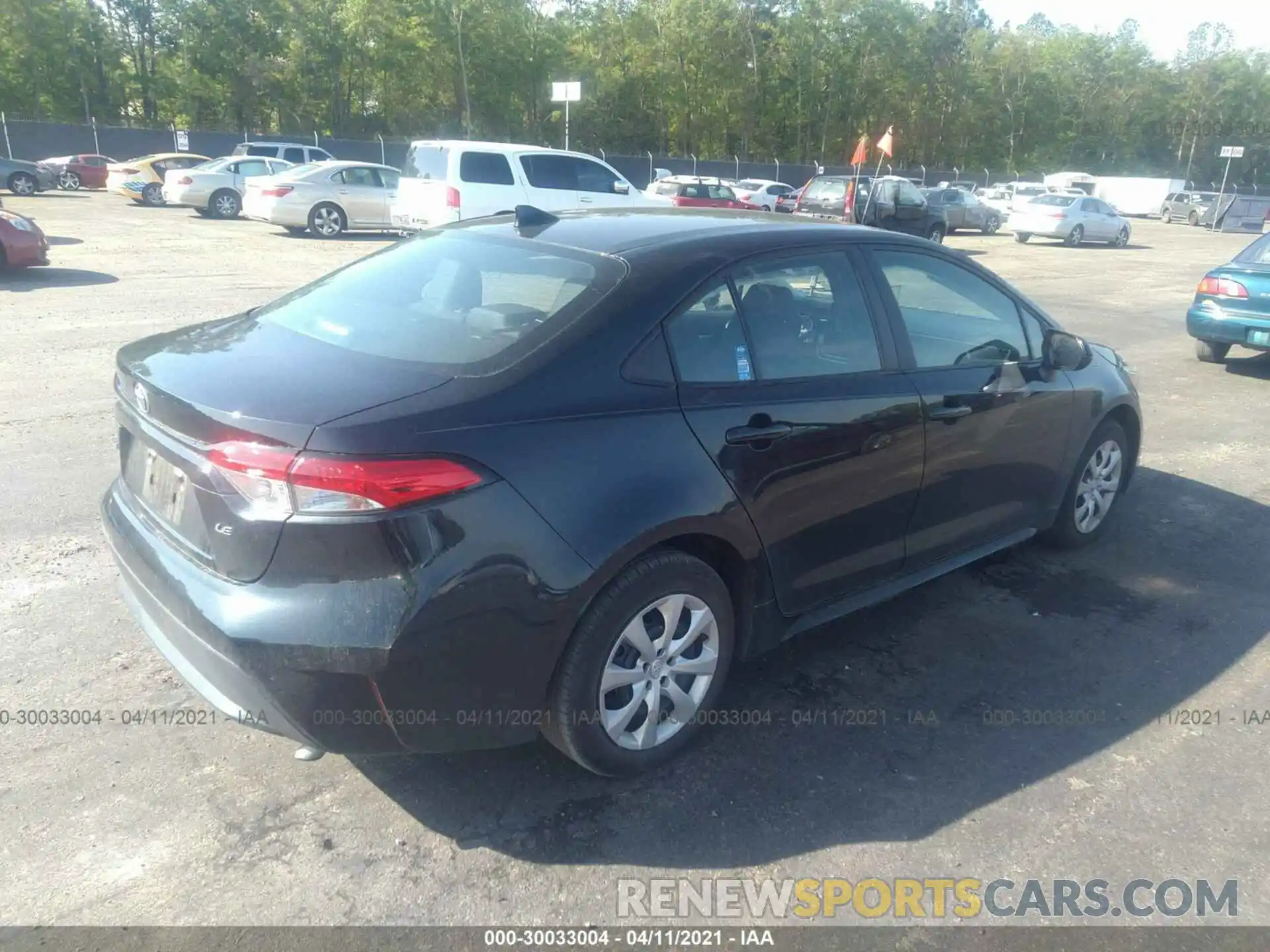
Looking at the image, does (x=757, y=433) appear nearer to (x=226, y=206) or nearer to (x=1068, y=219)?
(x=226, y=206)

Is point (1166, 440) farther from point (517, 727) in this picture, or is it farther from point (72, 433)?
point (72, 433)

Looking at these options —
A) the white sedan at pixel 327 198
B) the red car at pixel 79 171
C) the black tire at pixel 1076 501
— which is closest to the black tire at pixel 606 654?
the black tire at pixel 1076 501

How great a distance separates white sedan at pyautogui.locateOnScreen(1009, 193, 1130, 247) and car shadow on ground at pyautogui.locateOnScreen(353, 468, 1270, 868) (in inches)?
1000

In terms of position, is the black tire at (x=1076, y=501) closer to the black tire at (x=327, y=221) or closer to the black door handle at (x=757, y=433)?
the black door handle at (x=757, y=433)

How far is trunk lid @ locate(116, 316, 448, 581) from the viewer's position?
2.57m

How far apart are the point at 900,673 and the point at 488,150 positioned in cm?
1450

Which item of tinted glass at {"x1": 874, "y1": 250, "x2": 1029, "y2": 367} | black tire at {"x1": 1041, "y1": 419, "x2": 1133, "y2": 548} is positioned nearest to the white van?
black tire at {"x1": 1041, "y1": 419, "x2": 1133, "y2": 548}

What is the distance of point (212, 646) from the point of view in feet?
8.63

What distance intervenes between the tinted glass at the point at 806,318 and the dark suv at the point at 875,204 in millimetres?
19819

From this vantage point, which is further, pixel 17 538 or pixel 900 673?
pixel 17 538

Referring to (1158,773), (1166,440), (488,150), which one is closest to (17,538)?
(1158,773)

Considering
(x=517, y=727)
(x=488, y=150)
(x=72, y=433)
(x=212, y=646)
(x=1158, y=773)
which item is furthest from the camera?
(x=488, y=150)

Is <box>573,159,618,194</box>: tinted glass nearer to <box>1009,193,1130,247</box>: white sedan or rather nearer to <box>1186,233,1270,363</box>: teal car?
<box>1186,233,1270,363</box>: teal car

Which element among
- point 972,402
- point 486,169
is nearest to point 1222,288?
point 972,402
